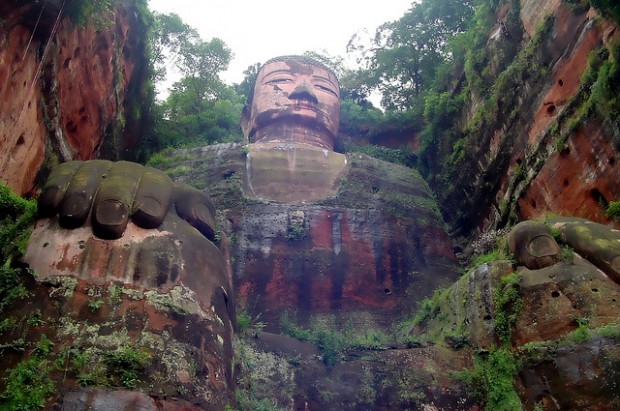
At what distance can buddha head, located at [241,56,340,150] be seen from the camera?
783 inches

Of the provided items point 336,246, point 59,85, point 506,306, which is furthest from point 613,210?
point 59,85

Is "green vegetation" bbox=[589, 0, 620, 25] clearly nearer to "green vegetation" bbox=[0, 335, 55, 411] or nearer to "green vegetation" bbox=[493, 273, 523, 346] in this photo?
"green vegetation" bbox=[493, 273, 523, 346]

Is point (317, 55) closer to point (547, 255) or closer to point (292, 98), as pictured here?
point (292, 98)

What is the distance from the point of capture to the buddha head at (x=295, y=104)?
1989cm

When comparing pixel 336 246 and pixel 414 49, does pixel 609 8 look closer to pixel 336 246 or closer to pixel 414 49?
pixel 336 246

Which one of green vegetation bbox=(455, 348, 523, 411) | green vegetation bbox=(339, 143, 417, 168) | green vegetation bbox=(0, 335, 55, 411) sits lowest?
green vegetation bbox=(0, 335, 55, 411)

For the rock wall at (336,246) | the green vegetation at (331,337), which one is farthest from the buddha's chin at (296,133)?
the green vegetation at (331,337)

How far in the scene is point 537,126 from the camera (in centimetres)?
1247

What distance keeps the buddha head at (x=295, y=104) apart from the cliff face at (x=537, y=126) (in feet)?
15.4

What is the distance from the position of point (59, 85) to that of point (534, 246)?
29.2ft

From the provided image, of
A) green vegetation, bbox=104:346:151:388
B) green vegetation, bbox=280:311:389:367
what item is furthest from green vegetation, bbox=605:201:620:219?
green vegetation, bbox=104:346:151:388

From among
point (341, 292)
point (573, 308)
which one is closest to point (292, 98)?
point (341, 292)

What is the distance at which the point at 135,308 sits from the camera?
7.30m

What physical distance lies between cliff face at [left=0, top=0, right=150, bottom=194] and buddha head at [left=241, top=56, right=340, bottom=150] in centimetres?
519
